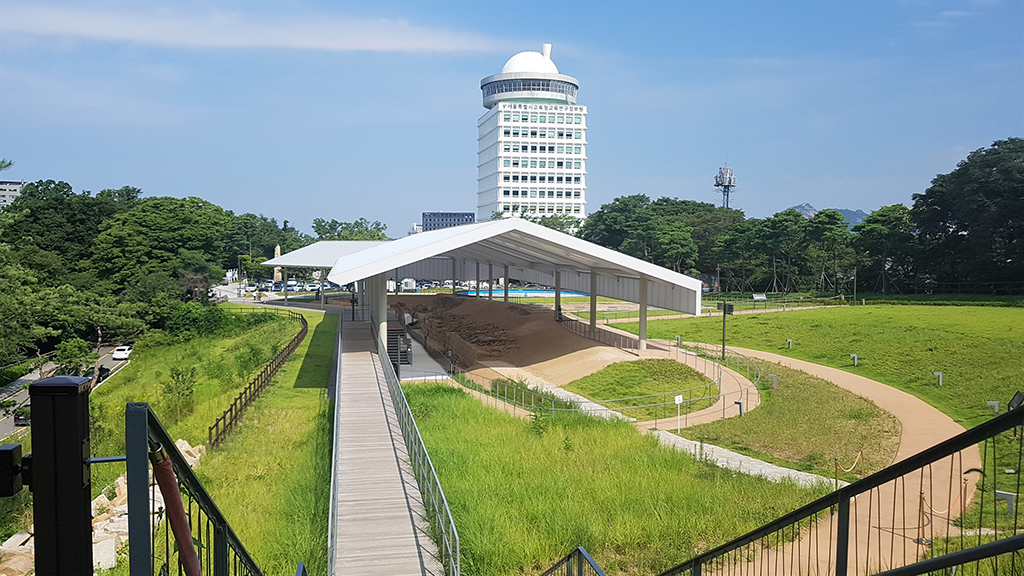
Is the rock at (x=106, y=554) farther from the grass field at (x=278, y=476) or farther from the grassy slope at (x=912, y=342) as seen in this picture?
the grassy slope at (x=912, y=342)

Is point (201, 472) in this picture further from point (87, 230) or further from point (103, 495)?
point (87, 230)

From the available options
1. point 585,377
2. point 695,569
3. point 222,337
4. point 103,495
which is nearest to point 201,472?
point 103,495

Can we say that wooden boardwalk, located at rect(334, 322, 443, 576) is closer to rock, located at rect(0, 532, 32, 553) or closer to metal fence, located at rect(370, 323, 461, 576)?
metal fence, located at rect(370, 323, 461, 576)

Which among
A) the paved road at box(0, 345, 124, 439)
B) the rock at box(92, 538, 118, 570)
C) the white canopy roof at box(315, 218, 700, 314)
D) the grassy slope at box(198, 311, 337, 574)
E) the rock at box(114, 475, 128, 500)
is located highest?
the white canopy roof at box(315, 218, 700, 314)

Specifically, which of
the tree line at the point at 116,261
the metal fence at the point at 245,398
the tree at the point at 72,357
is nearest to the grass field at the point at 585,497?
the metal fence at the point at 245,398

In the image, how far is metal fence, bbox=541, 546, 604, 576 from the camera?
686 cm

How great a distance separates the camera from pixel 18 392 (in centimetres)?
2941

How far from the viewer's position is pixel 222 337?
140 feet

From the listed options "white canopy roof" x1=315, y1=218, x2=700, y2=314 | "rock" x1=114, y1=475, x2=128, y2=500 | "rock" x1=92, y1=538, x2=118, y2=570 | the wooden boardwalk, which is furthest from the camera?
"white canopy roof" x1=315, y1=218, x2=700, y2=314

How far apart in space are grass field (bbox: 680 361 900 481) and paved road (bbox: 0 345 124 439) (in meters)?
16.5

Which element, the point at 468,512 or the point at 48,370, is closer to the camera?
the point at 468,512

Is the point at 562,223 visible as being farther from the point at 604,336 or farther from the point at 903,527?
the point at 903,527

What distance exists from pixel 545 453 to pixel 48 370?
97.3 ft

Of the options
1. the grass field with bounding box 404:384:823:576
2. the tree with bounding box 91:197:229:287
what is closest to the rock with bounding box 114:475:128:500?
the grass field with bounding box 404:384:823:576
